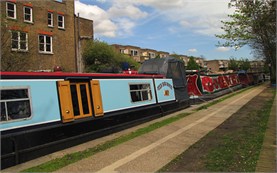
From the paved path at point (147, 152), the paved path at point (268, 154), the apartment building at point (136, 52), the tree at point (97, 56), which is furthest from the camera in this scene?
the apartment building at point (136, 52)

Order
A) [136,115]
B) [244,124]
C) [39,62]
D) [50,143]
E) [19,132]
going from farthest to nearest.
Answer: [39,62] < [136,115] < [244,124] < [50,143] < [19,132]

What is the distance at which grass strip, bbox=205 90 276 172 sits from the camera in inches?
185

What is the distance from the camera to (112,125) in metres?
8.19

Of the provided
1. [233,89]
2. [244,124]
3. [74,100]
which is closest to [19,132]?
[74,100]

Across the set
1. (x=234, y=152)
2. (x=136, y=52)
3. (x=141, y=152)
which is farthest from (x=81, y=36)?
(x=136, y=52)

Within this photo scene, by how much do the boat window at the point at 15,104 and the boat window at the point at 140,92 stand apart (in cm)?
394

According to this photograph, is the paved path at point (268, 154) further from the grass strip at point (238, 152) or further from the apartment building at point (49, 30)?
the apartment building at point (49, 30)

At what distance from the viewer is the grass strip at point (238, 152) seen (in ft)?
15.5

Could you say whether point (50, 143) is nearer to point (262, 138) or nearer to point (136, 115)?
point (136, 115)

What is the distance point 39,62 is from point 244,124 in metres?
18.9

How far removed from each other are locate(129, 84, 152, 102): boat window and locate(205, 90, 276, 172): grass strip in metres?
3.30

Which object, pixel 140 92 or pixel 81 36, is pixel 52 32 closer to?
pixel 81 36

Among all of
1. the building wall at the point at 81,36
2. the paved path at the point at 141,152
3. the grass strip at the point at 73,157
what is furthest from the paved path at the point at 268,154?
the building wall at the point at 81,36

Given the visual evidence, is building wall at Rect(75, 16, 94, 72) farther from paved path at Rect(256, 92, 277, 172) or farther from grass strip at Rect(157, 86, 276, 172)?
paved path at Rect(256, 92, 277, 172)
